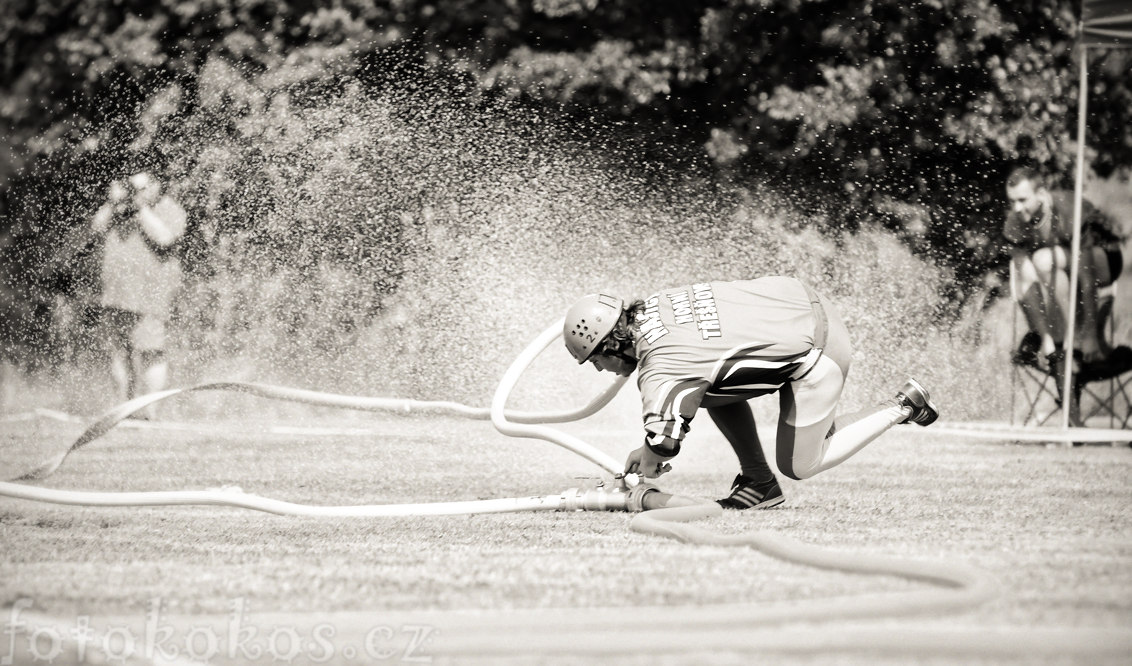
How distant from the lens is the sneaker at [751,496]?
278 inches

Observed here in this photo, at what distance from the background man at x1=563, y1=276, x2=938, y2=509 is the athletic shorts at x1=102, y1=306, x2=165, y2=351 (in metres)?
10.2

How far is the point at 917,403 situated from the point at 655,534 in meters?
2.19

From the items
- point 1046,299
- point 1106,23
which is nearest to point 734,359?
point 1106,23

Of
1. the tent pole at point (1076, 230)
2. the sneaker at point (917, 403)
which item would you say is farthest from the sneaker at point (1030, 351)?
the sneaker at point (917, 403)

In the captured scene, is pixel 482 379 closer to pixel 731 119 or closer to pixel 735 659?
pixel 731 119

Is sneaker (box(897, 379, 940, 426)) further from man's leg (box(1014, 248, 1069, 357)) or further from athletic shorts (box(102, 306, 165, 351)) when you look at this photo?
athletic shorts (box(102, 306, 165, 351))

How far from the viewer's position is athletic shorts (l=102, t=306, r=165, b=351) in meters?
15.0

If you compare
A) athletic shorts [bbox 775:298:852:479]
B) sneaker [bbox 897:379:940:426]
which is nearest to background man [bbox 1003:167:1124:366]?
sneaker [bbox 897:379:940:426]

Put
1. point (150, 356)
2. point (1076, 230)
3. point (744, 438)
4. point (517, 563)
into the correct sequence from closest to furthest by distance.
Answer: point (517, 563)
point (744, 438)
point (1076, 230)
point (150, 356)

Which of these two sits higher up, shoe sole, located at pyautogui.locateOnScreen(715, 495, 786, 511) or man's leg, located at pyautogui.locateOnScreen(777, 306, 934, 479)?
man's leg, located at pyautogui.locateOnScreen(777, 306, 934, 479)

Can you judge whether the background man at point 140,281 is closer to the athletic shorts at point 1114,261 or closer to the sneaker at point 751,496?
the sneaker at point 751,496

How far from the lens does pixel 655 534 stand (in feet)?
19.2

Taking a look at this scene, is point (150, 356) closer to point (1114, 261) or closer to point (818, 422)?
point (818, 422)

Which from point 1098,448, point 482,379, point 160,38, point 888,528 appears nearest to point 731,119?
point 482,379
